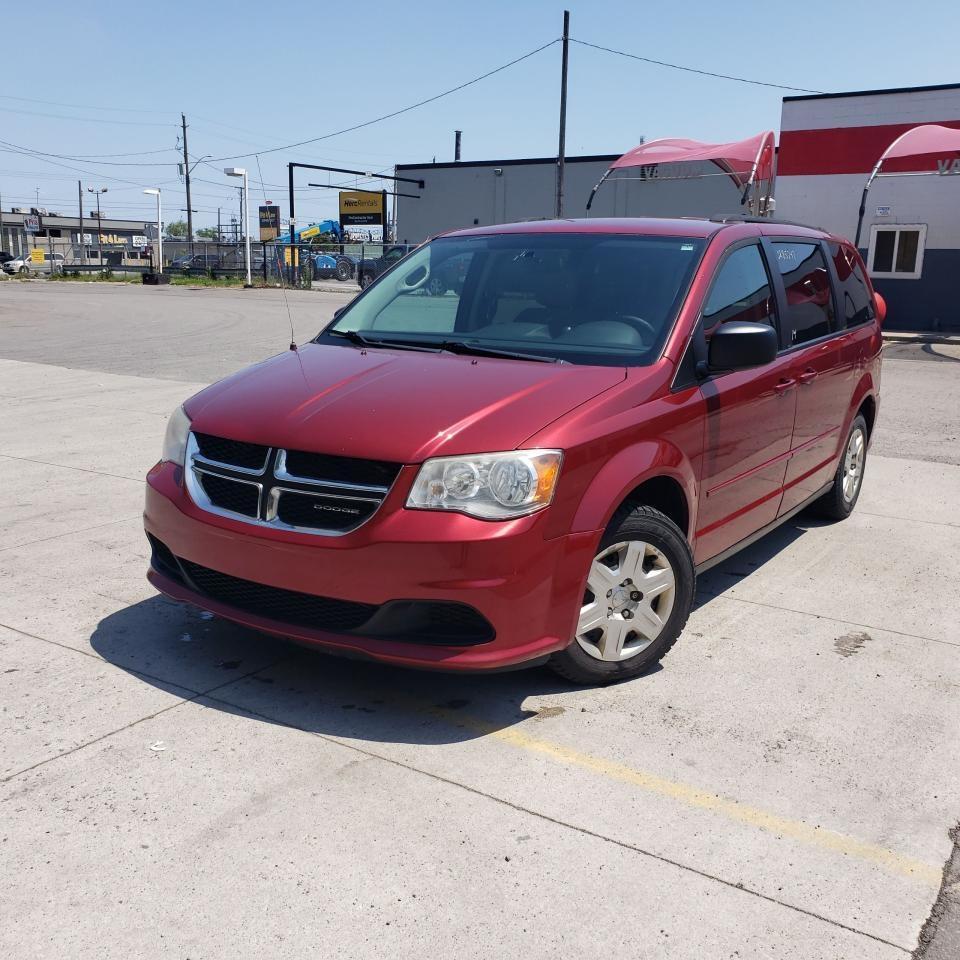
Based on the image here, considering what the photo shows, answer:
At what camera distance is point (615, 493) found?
12.0 ft

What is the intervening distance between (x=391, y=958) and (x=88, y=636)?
2426 millimetres

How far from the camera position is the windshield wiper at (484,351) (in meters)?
4.12

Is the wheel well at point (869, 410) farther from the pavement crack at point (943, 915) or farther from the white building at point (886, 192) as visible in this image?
the white building at point (886, 192)

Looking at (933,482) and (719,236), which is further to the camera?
(933,482)

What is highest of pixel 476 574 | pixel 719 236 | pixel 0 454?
pixel 719 236

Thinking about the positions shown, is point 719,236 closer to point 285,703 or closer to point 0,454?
point 285,703

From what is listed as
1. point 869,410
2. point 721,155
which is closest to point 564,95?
point 721,155

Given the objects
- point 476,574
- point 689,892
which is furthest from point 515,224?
point 689,892

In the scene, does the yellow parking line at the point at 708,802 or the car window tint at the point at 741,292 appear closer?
the yellow parking line at the point at 708,802

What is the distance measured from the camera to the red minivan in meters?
3.40

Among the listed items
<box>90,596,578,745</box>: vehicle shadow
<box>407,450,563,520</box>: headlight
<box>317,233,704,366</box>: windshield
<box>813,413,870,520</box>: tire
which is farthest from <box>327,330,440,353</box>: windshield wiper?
<box>813,413,870,520</box>: tire

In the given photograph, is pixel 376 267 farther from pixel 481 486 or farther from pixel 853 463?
pixel 481 486

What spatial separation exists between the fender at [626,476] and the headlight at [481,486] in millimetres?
229

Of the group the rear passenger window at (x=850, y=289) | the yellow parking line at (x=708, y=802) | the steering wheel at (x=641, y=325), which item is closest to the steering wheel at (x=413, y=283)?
the steering wheel at (x=641, y=325)
